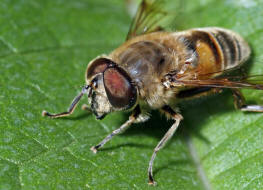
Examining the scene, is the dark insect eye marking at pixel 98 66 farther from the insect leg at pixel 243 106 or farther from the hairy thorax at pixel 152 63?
the insect leg at pixel 243 106

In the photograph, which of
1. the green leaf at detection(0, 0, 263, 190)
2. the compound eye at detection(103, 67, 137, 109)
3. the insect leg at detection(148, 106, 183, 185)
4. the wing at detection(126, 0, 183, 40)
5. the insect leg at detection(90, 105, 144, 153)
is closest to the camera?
the green leaf at detection(0, 0, 263, 190)

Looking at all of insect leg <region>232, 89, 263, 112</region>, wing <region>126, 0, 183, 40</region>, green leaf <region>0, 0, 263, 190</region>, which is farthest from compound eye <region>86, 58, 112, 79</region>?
insect leg <region>232, 89, 263, 112</region>

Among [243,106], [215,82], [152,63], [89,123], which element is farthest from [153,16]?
[89,123]

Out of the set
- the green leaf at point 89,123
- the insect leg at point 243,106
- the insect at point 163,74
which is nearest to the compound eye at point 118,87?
the insect at point 163,74

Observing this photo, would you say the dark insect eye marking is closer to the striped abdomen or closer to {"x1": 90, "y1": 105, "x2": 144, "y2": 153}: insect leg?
{"x1": 90, "y1": 105, "x2": 144, "y2": 153}: insect leg

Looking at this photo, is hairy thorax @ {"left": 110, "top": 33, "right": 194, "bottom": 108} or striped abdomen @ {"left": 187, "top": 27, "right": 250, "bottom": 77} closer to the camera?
hairy thorax @ {"left": 110, "top": 33, "right": 194, "bottom": 108}

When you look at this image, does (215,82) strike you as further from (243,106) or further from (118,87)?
(118,87)
